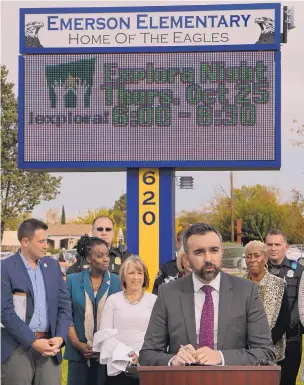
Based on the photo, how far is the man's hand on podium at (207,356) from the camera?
5.39 metres

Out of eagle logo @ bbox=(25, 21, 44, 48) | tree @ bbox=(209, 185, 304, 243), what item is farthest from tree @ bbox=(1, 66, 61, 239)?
eagle logo @ bbox=(25, 21, 44, 48)

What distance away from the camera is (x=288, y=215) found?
64.2 meters

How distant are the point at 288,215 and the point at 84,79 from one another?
2062 inches

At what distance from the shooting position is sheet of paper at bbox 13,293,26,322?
855 centimetres

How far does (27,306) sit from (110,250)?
206 centimetres

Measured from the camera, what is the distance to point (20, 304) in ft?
28.1

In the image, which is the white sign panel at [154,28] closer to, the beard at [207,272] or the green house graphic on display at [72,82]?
the green house graphic on display at [72,82]

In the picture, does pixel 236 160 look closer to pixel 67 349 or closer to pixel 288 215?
pixel 67 349

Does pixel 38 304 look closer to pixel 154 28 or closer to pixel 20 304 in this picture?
pixel 20 304

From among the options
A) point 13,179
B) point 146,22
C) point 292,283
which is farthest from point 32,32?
point 13,179

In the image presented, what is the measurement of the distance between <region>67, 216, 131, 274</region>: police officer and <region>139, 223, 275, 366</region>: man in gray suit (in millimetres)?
4575

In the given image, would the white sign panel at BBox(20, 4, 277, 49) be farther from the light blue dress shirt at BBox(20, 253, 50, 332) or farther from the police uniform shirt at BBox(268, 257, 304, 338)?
the light blue dress shirt at BBox(20, 253, 50, 332)

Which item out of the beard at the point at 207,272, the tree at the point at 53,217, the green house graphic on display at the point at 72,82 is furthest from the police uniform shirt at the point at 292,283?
the tree at the point at 53,217

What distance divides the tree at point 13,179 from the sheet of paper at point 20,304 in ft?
143
